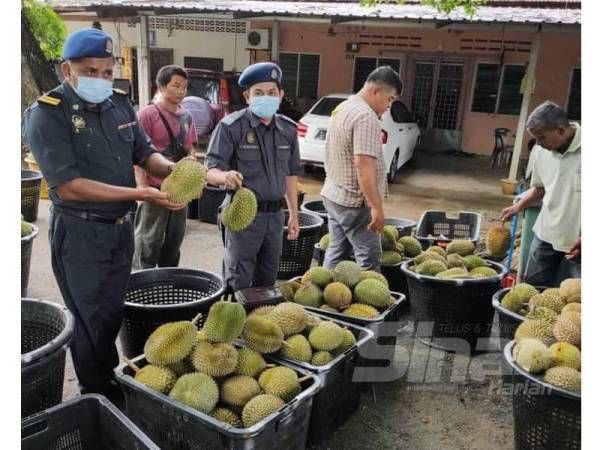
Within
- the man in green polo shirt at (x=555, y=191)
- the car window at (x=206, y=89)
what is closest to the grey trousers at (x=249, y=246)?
the man in green polo shirt at (x=555, y=191)

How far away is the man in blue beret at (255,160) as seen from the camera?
3293 millimetres

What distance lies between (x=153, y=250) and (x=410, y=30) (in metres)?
10.8

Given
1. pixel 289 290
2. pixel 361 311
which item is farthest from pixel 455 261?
pixel 289 290

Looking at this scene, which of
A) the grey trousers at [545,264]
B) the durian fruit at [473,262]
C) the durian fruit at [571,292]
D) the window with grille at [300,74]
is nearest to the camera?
the durian fruit at [571,292]

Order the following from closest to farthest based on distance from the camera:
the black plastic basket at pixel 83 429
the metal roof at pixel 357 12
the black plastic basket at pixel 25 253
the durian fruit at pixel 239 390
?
1. the black plastic basket at pixel 83 429
2. the durian fruit at pixel 239 390
3. the black plastic basket at pixel 25 253
4. the metal roof at pixel 357 12

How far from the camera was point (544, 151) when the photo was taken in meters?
3.64

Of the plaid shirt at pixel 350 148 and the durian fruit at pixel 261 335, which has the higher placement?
the plaid shirt at pixel 350 148

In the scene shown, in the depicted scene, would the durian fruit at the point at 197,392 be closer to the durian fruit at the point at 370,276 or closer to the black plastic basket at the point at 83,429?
the black plastic basket at the point at 83,429

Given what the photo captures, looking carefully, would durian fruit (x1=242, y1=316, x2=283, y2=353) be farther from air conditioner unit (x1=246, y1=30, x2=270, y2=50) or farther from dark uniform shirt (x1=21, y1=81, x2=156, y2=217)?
air conditioner unit (x1=246, y1=30, x2=270, y2=50)

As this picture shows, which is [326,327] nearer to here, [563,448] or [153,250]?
[563,448]

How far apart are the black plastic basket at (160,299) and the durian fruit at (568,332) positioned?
6.19 feet

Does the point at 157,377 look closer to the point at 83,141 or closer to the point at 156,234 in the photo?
the point at 83,141

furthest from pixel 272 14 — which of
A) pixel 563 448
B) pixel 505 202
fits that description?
pixel 563 448

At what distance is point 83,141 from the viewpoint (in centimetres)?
255
